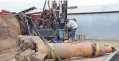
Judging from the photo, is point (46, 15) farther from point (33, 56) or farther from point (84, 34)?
point (84, 34)

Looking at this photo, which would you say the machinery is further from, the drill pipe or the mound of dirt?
the drill pipe

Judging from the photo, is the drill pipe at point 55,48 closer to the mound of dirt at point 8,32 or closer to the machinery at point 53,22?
the mound of dirt at point 8,32

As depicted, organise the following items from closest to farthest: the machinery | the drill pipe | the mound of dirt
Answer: the drill pipe
the mound of dirt
the machinery

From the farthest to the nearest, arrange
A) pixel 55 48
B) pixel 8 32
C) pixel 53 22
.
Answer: pixel 53 22, pixel 8 32, pixel 55 48

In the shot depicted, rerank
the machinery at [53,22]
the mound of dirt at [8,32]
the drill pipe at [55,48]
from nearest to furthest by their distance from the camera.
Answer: the drill pipe at [55,48] < the mound of dirt at [8,32] < the machinery at [53,22]

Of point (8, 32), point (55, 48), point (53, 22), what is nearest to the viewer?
point (55, 48)

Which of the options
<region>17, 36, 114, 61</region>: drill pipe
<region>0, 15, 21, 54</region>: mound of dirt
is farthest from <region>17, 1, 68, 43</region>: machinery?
<region>17, 36, 114, 61</region>: drill pipe

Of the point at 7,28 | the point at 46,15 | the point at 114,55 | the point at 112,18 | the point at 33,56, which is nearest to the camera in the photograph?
the point at 114,55

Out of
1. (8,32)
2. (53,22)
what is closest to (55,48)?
(8,32)

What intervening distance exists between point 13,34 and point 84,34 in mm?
10534

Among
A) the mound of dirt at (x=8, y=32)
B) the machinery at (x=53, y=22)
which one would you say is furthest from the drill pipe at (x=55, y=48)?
the machinery at (x=53, y=22)

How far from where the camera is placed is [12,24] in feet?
30.0

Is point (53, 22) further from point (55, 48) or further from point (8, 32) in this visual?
point (55, 48)

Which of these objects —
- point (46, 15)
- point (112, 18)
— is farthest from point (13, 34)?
point (112, 18)
